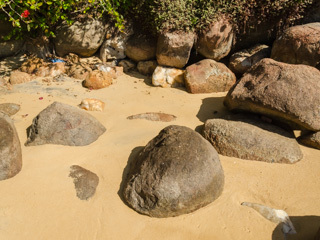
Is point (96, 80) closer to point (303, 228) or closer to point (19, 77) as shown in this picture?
point (19, 77)

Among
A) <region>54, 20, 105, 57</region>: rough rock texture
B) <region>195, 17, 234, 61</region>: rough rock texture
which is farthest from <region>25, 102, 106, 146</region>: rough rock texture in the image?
<region>195, 17, 234, 61</region>: rough rock texture

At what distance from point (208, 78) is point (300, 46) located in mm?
1793

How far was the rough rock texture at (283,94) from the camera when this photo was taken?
3.65 m

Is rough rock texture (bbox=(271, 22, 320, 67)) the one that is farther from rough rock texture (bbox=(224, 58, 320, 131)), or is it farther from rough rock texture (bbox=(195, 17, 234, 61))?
rough rock texture (bbox=(195, 17, 234, 61))

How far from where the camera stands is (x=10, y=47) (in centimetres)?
644

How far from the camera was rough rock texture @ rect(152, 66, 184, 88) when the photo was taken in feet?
19.1

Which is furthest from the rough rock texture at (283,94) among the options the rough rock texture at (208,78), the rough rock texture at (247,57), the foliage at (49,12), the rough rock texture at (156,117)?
the foliage at (49,12)

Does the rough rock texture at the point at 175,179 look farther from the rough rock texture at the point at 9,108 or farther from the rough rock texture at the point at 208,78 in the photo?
the rough rock texture at the point at 9,108

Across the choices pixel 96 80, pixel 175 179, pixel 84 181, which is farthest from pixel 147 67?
pixel 175 179

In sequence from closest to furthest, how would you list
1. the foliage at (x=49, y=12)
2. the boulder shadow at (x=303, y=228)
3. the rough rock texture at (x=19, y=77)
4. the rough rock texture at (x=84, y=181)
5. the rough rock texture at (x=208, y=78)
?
1. the boulder shadow at (x=303, y=228)
2. the rough rock texture at (x=84, y=181)
3. the foliage at (x=49, y=12)
4. the rough rock texture at (x=208, y=78)
5. the rough rock texture at (x=19, y=77)

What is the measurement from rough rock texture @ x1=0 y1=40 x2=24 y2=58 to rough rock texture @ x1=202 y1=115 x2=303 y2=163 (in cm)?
538

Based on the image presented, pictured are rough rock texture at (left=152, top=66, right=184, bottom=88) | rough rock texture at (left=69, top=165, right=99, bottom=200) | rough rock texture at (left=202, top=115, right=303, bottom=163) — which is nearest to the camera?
rough rock texture at (left=69, top=165, right=99, bottom=200)

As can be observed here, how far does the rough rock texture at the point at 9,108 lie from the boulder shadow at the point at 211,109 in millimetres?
3255

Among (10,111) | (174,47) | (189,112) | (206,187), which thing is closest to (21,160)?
(10,111)
